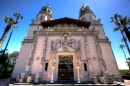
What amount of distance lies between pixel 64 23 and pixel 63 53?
10.4 meters

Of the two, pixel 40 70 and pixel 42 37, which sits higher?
pixel 42 37

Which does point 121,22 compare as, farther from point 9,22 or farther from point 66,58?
point 9,22

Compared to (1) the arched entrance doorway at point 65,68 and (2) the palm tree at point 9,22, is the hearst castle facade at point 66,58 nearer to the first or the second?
(1) the arched entrance doorway at point 65,68

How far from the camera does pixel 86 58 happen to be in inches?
637

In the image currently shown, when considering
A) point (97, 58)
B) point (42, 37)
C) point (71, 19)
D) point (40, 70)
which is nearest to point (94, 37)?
point (97, 58)

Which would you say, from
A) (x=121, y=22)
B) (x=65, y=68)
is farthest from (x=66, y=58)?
(x=121, y=22)

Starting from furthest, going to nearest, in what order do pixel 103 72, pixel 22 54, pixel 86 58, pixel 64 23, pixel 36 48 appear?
1. pixel 64 23
2. pixel 22 54
3. pixel 36 48
4. pixel 86 58
5. pixel 103 72

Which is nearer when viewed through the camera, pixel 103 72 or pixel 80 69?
pixel 103 72

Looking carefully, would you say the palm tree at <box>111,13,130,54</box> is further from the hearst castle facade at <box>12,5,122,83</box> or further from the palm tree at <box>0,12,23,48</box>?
the palm tree at <box>0,12,23,48</box>

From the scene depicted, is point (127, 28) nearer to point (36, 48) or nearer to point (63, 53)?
point (63, 53)

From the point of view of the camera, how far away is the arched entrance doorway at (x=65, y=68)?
15.2 meters

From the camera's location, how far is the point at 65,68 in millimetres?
15961

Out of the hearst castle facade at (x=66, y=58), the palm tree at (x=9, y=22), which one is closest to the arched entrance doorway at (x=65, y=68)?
the hearst castle facade at (x=66, y=58)

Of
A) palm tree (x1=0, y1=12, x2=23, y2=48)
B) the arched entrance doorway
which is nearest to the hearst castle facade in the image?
the arched entrance doorway
